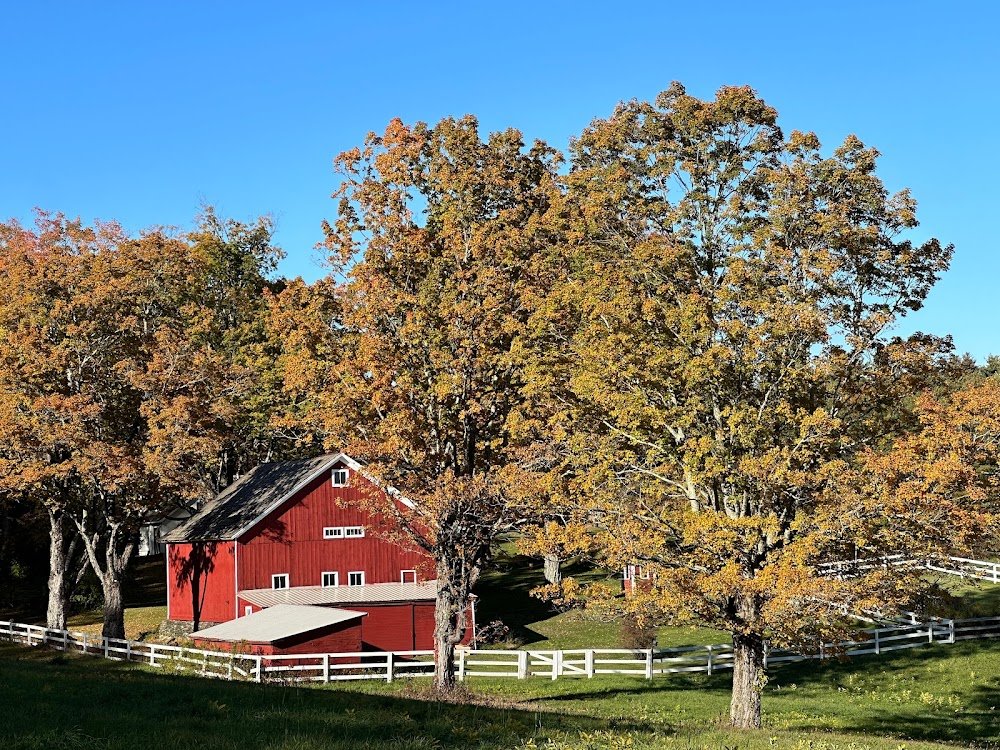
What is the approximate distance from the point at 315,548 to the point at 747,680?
2793 centimetres

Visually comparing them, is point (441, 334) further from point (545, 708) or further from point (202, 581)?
point (202, 581)

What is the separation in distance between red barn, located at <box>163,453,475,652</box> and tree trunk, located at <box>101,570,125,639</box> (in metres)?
4.44

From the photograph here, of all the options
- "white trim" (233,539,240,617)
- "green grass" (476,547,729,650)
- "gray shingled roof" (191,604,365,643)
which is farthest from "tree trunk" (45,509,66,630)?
"green grass" (476,547,729,650)

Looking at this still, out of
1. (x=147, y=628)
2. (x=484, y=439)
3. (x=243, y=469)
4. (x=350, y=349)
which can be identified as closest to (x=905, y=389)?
(x=484, y=439)

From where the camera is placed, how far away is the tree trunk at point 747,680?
2542 centimetres

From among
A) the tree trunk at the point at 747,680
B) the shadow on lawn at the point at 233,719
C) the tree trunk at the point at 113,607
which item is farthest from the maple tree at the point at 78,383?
the tree trunk at the point at 747,680

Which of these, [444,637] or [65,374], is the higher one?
[65,374]

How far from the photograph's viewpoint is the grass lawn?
15742mm

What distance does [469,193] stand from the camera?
31.5 m

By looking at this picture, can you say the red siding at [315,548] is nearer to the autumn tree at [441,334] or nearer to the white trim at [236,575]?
the white trim at [236,575]

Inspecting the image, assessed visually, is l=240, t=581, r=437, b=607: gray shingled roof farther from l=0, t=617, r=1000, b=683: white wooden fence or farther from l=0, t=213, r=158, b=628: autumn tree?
l=0, t=213, r=158, b=628: autumn tree

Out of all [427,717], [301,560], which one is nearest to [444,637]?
[427,717]

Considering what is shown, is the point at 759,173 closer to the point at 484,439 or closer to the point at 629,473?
the point at 629,473

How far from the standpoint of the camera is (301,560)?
161 feet
